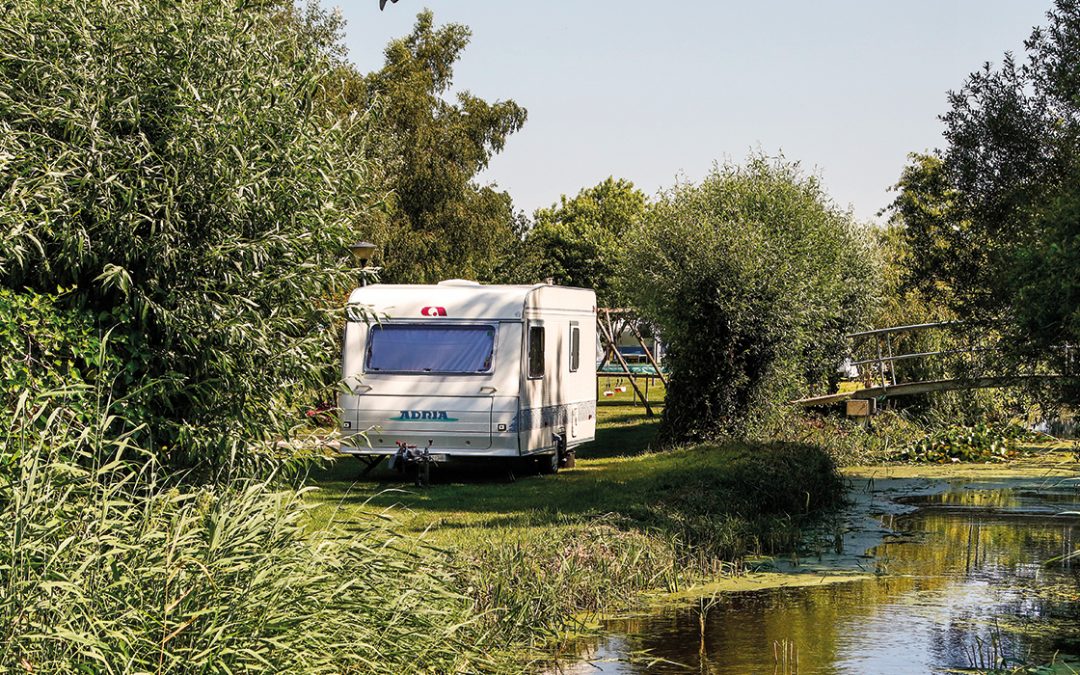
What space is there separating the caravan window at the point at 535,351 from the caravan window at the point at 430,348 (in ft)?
2.09

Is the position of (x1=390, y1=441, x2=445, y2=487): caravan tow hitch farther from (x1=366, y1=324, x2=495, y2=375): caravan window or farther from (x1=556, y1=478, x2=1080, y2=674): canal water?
(x1=556, y1=478, x2=1080, y2=674): canal water

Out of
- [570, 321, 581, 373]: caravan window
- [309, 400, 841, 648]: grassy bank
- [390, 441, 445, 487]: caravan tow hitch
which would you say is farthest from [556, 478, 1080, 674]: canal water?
[570, 321, 581, 373]: caravan window

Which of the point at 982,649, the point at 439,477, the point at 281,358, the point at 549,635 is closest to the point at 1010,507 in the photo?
the point at 439,477

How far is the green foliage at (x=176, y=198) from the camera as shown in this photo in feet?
31.4

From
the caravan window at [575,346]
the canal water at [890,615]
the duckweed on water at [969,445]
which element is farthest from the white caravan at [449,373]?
the duckweed on water at [969,445]

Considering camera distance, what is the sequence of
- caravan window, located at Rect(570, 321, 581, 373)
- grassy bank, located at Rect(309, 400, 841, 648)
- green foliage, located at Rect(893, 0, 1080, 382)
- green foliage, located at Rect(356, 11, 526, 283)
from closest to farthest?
grassy bank, located at Rect(309, 400, 841, 648) → green foliage, located at Rect(893, 0, 1080, 382) → caravan window, located at Rect(570, 321, 581, 373) → green foliage, located at Rect(356, 11, 526, 283)

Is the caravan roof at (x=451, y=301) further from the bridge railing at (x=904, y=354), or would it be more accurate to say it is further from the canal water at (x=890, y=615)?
the bridge railing at (x=904, y=354)

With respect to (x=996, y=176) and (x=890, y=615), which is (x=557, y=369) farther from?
(x=890, y=615)

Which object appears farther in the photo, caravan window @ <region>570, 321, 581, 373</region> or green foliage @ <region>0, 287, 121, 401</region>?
caravan window @ <region>570, 321, 581, 373</region>

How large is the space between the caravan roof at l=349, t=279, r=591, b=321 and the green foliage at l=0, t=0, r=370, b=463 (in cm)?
780

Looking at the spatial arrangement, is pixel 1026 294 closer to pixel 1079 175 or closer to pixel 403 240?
pixel 1079 175

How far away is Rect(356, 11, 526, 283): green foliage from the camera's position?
127ft

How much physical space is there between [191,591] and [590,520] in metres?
7.16

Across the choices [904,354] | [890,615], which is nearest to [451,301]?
[890,615]
